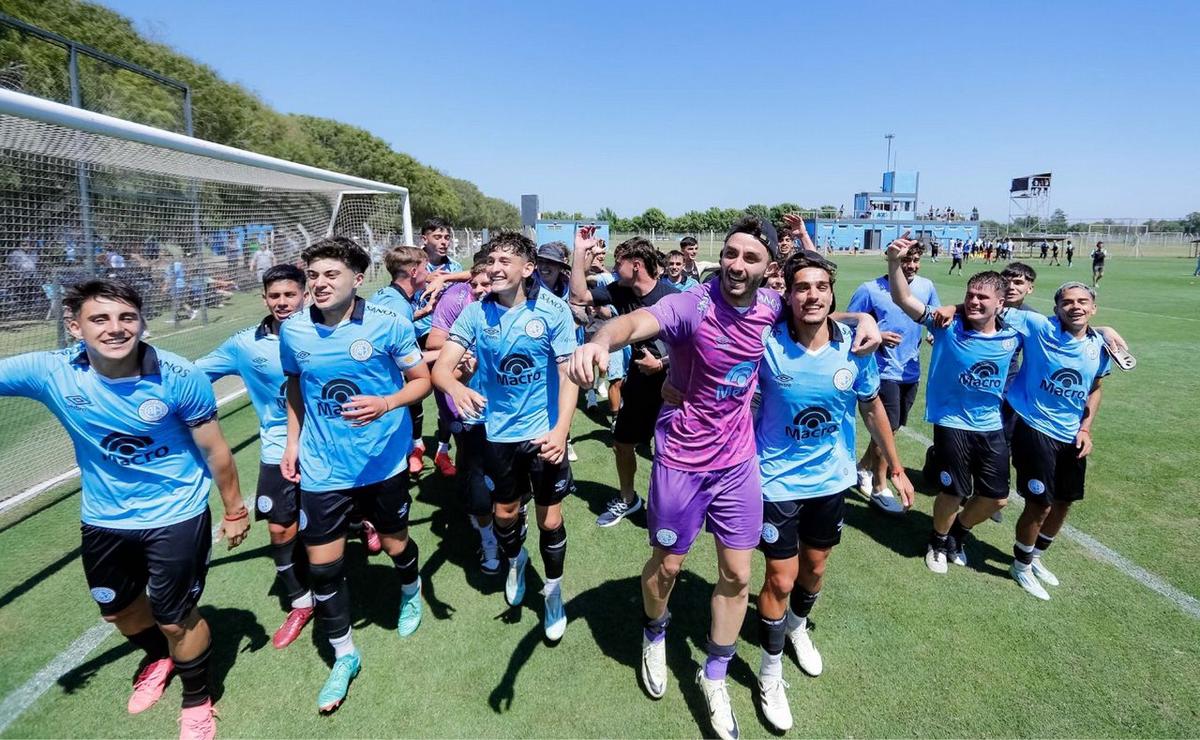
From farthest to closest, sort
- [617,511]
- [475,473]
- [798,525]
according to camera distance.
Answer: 1. [617,511]
2. [475,473]
3. [798,525]

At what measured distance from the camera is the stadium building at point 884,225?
61.9 metres

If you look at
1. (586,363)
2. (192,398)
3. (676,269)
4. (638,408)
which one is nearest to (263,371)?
(192,398)

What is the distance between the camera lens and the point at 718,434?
2725mm

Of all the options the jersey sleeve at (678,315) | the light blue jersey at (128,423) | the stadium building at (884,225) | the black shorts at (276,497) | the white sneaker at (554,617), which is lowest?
the white sneaker at (554,617)

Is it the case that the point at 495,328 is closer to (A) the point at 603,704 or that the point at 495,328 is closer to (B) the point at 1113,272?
(A) the point at 603,704

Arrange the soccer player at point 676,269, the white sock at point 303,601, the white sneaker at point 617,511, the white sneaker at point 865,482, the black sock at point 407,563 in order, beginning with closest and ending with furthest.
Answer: the black sock at point 407,563, the white sock at point 303,601, the white sneaker at point 617,511, the white sneaker at point 865,482, the soccer player at point 676,269

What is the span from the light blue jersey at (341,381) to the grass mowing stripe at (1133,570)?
520 cm

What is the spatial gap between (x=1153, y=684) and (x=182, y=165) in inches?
371

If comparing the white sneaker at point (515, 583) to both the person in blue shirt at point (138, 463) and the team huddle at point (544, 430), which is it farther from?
the person in blue shirt at point (138, 463)

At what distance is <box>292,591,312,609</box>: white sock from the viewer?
142 inches

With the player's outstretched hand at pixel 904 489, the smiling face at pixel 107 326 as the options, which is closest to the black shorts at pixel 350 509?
the smiling face at pixel 107 326

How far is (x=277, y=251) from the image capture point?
10.5 metres

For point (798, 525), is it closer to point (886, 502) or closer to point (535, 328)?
point (535, 328)

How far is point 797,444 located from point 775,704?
52.1 inches
